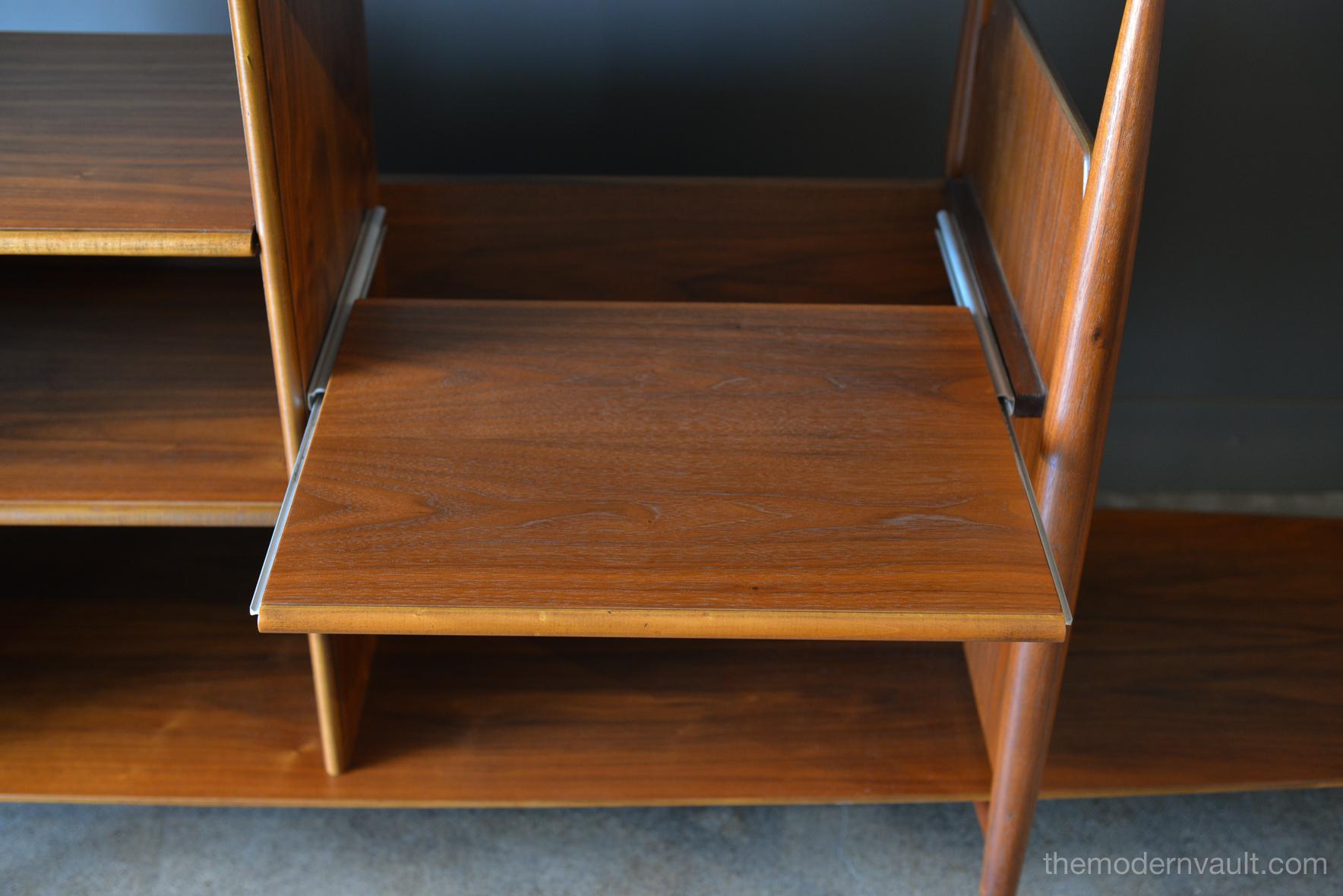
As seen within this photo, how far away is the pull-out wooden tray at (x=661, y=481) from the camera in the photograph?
0.72 m

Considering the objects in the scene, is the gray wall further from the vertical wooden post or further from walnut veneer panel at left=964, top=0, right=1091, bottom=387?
the vertical wooden post

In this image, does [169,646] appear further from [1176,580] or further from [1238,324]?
A: [1238,324]

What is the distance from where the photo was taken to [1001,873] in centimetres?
107

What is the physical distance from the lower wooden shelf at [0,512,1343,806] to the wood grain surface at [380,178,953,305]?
342 mm

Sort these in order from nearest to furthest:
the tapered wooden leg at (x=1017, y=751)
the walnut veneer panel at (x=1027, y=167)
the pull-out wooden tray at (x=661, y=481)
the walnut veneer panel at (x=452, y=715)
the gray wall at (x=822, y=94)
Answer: the pull-out wooden tray at (x=661, y=481), the walnut veneer panel at (x=1027, y=167), the tapered wooden leg at (x=1017, y=751), the walnut veneer panel at (x=452, y=715), the gray wall at (x=822, y=94)

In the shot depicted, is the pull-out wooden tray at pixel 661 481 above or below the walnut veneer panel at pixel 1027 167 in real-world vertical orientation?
below

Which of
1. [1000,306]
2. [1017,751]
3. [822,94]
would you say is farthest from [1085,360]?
[822,94]

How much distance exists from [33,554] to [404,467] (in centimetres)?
69

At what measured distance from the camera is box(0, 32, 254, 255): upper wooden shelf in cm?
81

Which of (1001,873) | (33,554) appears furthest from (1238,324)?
(33,554)

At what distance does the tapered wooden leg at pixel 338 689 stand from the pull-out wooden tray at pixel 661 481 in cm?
23

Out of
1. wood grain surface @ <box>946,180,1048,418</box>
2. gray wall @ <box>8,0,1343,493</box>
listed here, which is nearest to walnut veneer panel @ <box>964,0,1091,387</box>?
wood grain surface @ <box>946,180,1048,418</box>

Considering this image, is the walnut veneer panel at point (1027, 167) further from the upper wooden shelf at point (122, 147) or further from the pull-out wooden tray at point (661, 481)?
the upper wooden shelf at point (122, 147)

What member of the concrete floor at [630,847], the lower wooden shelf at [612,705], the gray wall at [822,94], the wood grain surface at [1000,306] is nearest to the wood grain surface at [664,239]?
the wood grain surface at [1000,306]
